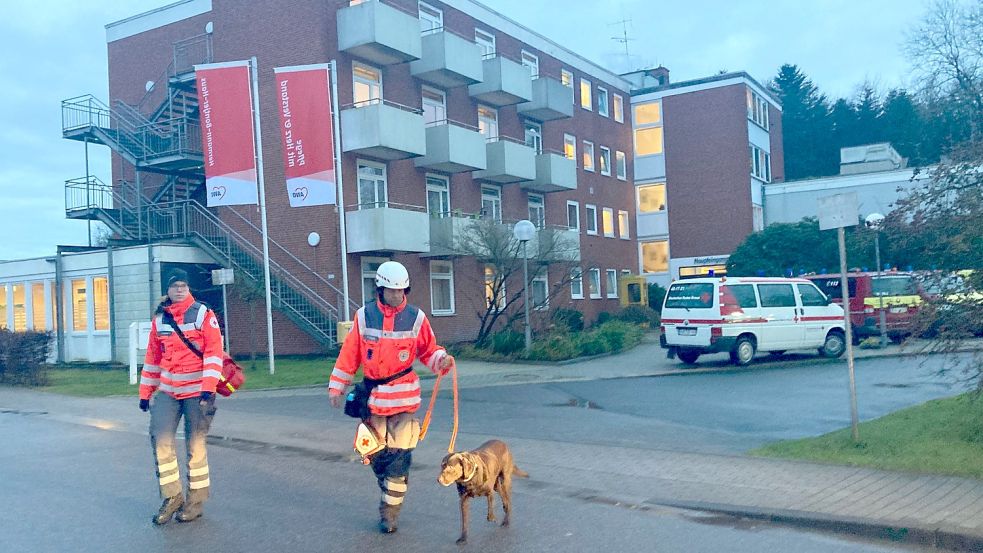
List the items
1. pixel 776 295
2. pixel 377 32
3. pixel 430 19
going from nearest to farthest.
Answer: pixel 776 295 < pixel 377 32 < pixel 430 19

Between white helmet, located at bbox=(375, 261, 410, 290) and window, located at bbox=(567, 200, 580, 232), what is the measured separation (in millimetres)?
32714

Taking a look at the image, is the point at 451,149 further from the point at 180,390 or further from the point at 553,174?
the point at 180,390

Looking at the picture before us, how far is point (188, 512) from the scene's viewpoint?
6.84 metres

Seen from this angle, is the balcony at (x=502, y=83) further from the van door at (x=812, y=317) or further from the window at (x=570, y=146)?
the van door at (x=812, y=317)

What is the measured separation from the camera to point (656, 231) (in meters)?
44.4

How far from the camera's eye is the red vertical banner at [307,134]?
68.6 ft

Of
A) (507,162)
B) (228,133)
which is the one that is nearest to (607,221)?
(507,162)

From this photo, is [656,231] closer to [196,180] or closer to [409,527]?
[196,180]

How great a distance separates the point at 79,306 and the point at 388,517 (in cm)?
2450

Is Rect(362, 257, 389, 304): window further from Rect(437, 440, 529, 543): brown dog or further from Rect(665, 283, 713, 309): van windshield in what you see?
Rect(437, 440, 529, 543): brown dog

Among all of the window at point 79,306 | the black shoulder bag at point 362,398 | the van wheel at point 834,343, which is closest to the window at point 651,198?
the van wheel at point 834,343

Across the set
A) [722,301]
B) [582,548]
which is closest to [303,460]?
[582,548]

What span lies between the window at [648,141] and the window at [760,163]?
14.8 feet

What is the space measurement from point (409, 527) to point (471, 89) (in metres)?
26.7
